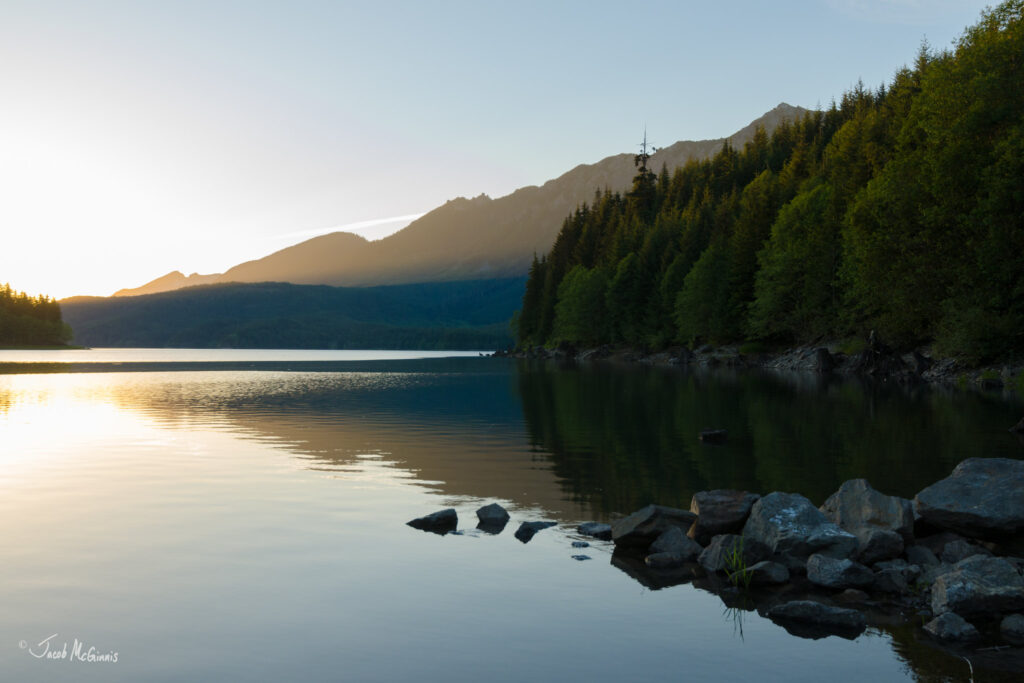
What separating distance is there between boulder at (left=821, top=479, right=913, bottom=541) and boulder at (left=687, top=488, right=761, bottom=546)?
Answer: 1.79 metres

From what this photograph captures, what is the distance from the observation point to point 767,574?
15289 millimetres

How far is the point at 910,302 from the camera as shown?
6456 cm

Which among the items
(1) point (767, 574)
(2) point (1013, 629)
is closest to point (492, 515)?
(1) point (767, 574)

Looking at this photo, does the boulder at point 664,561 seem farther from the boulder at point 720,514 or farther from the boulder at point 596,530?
the boulder at point 596,530

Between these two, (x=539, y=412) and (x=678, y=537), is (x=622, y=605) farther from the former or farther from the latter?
(x=539, y=412)

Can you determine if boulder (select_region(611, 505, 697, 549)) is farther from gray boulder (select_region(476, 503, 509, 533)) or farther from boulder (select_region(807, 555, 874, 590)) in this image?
boulder (select_region(807, 555, 874, 590))

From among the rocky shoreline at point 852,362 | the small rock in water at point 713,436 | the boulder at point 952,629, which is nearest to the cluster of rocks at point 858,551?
the boulder at point 952,629

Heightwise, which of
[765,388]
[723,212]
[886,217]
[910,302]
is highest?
[723,212]

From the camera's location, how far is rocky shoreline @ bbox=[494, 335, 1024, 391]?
63.0 metres

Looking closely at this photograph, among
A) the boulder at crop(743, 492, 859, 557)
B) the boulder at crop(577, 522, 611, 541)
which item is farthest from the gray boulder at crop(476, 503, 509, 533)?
the boulder at crop(743, 492, 859, 557)

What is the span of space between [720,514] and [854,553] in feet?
9.88

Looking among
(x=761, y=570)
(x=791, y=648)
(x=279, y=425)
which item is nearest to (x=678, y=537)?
(x=761, y=570)

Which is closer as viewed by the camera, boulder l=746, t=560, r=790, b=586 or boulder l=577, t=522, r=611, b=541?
boulder l=746, t=560, r=790, b=586

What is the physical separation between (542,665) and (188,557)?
9139 millimetres
